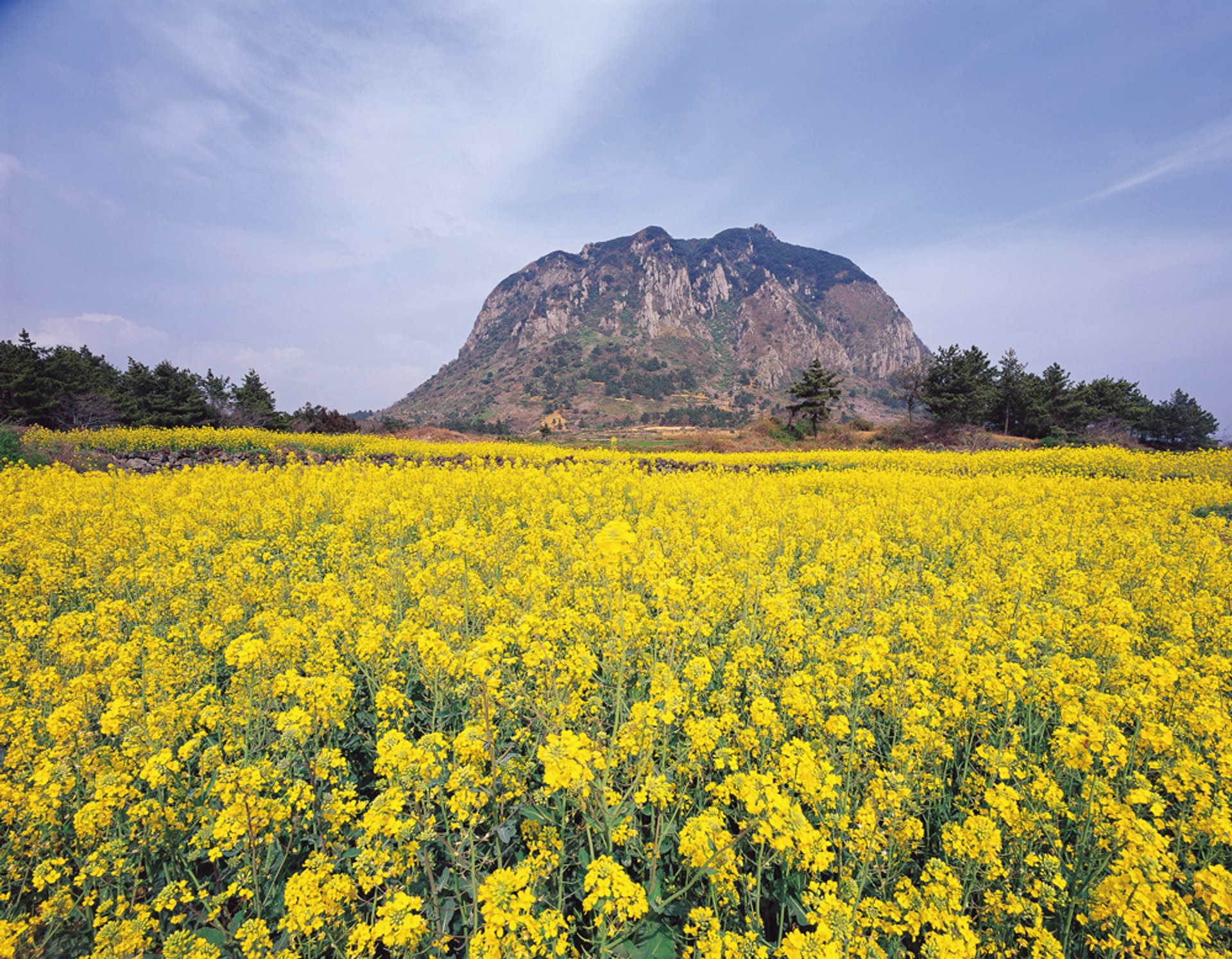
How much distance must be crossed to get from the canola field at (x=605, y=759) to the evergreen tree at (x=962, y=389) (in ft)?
173

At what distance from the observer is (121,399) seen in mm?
36812

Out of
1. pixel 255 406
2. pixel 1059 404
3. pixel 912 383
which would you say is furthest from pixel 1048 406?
pixel 255 406

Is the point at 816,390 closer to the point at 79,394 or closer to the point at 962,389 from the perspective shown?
the point at 962,389

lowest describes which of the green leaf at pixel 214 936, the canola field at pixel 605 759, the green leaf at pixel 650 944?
the green leaf at pixel 214 936

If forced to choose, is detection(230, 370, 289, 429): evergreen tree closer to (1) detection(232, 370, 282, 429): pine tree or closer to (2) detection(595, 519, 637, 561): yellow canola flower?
(1) detection(232, 370, 282, 429): pine tree

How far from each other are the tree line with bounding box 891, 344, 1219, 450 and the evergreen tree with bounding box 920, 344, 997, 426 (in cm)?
7

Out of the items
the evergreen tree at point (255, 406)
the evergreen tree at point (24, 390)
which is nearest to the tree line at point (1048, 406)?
the evergreen tree at point (255, 406)

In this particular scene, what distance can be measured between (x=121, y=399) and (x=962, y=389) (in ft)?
254

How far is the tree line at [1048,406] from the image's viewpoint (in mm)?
49469

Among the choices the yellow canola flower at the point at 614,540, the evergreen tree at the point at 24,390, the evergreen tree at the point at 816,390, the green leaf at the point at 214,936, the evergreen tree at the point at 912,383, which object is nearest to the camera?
the green leaf at the point at 214,936

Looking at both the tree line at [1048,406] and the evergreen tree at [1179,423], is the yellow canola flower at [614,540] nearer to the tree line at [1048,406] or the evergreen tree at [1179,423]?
the tree line at [1048,406]

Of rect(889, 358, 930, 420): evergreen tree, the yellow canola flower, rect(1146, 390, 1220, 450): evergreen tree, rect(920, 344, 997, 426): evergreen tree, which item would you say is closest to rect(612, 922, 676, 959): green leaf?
the yellow canola flower

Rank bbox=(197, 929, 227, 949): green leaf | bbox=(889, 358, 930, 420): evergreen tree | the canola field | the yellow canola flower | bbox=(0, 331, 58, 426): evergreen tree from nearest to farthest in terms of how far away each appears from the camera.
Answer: the canola field < bbox=(197, 929, 227, 949): green leaf < the yellow canola flower < bbox=(0, 331, 58, 426): evergreen tree < bbox=(889, 358, 930, 420): evergreen tree

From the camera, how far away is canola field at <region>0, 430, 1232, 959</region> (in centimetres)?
225
